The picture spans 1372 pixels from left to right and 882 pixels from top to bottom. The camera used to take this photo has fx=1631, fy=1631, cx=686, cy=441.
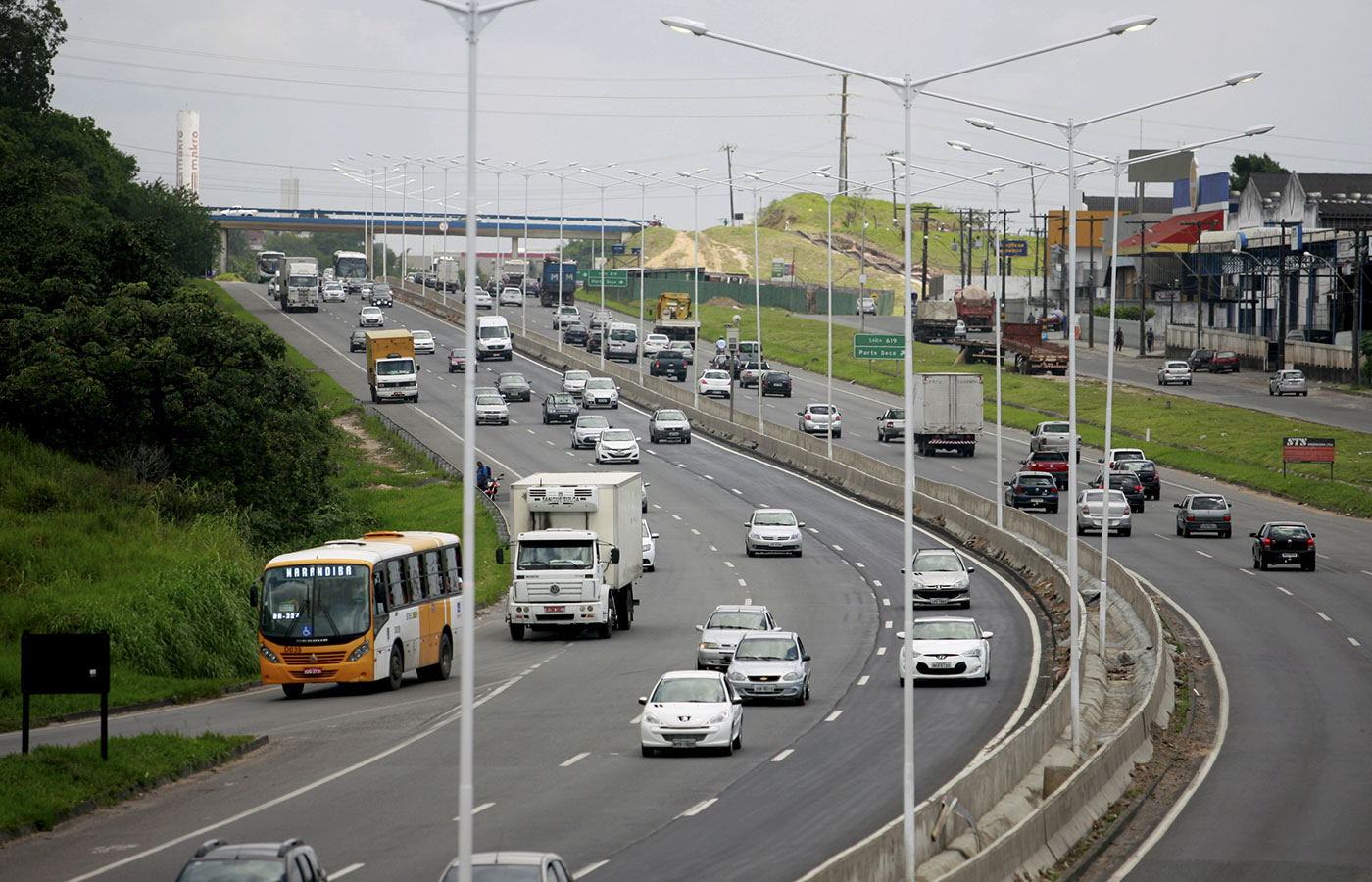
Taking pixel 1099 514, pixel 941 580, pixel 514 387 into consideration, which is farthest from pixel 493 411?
pixel 941 580

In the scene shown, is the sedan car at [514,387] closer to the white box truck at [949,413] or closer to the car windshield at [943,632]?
the white box truck at [949,413]

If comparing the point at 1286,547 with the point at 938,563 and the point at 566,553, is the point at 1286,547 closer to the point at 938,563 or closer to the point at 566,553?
the point at 938,563

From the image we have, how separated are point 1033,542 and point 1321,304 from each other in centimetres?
7087

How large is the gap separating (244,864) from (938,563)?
33.9 meters

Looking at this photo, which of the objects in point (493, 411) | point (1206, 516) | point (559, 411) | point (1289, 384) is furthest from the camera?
point (1289, 384)

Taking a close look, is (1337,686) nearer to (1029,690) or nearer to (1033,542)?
(1029,690)

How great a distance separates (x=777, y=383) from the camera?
323 ft

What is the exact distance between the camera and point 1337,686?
1348 inches

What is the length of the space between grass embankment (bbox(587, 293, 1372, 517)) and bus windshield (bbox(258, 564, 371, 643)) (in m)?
46.2

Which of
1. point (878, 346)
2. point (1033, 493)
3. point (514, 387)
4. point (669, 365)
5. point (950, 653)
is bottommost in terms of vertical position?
point (950, 653)

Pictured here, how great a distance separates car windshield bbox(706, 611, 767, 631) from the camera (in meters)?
35.1

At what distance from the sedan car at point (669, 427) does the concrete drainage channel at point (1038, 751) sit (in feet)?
53.3

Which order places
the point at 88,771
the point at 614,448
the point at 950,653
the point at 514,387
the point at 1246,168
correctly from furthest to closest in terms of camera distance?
1. the point at 1246,168
2. the point at 514,387
3. the point at 614,448
4. the point at 950,653
5. the point at 88,771

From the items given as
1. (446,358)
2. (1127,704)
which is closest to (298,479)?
(1127,704)
